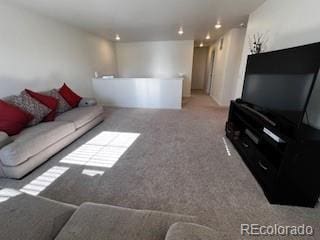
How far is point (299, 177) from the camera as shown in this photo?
1.36 meters

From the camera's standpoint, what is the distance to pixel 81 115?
2.85 m

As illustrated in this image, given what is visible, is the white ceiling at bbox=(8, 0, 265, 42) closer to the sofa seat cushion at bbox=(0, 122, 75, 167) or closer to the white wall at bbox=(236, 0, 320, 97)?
the white wall at bbox=(236, 0, 320, 97)

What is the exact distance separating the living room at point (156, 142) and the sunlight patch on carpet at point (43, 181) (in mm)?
14

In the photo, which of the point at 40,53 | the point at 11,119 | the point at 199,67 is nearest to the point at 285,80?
the point at 11,119

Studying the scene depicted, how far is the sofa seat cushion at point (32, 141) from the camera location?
1687 mm

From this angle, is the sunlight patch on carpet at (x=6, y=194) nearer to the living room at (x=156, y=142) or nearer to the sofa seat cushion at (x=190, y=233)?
the living room at (x=156, y=142)

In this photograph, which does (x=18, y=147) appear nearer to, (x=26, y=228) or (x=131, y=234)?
(x=26, y=228)

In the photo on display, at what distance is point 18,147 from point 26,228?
1308mm

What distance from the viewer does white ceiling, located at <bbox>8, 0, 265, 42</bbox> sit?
257 cm

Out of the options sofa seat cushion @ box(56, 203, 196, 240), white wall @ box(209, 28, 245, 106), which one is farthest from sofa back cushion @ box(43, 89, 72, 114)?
white wall @ box(209, 28, 245, 106)

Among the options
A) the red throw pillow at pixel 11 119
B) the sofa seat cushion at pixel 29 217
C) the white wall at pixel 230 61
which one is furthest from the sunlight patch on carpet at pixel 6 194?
the white wall at pixel 230 61

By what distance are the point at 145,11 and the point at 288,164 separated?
332cm

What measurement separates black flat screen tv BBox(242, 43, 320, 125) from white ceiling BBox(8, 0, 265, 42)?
1351mm

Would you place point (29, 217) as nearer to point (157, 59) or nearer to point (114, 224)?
point (114, 224)
